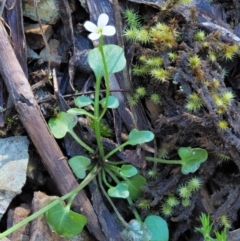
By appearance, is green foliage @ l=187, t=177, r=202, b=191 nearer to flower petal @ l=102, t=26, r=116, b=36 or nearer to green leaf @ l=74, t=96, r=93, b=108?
green leaf @ l=74, t=96, r=93, b=108

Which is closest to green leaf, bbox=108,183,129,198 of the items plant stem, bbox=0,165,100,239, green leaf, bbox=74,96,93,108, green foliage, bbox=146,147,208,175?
plant stem, bbox=0,165,100,239

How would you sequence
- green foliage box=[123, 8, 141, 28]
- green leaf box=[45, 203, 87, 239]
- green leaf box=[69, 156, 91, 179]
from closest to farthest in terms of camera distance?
1. green leaf box=[45, 203, 87, 239]
2. green leaf box=[69, 156, 91, 179]
3. green foliage box=[123, 8, 141, 28]

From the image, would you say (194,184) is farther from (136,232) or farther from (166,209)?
(136,232)

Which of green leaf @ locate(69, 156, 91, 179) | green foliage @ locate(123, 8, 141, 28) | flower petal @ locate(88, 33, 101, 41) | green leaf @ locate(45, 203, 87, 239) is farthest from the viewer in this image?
green foliage @ locate(123, 8, 141, 28)

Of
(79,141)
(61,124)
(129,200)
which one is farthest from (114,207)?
(61,124)

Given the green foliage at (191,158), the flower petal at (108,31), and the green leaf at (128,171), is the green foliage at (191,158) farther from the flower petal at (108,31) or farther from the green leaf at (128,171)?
the flower petal at (108,31)

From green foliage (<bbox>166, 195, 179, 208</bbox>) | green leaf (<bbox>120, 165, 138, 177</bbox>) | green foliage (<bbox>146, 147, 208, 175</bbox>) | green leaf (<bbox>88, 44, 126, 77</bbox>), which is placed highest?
green leaf (<bbox>88, 44, 126, 77</bbox>)

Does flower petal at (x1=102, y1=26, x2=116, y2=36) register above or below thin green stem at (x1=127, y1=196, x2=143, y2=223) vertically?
above

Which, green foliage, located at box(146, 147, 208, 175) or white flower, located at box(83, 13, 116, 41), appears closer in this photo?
white flower, located at box(83, 13, 116, 41)
